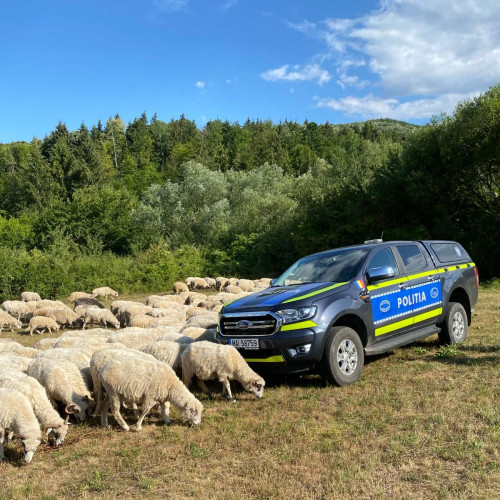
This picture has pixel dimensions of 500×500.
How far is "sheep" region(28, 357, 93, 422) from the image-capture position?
6992 millimetres

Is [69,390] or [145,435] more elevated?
[69,390]

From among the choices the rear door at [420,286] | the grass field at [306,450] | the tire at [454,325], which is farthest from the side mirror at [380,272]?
the tire at [454,325]

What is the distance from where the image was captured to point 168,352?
27.1 feet

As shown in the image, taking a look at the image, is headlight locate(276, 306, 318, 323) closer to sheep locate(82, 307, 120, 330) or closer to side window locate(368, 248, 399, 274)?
side window locate(368, 248, 399, 274)

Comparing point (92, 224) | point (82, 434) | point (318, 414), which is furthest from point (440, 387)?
point (92, 224)

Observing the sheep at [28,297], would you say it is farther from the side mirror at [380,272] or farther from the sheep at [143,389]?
the side mirror at [380,272]

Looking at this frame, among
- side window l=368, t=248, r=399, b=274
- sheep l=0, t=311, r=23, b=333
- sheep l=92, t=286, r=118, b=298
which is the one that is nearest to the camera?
side window l=368, t=248, r=399, b=274

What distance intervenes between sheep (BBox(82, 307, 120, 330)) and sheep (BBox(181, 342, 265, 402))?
436 inches

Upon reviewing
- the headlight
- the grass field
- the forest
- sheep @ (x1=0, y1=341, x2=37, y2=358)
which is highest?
the forest

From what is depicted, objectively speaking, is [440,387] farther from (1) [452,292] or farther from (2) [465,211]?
(2) [465,211]

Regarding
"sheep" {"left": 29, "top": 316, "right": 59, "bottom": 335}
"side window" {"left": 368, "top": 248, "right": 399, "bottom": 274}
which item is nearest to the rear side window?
"side window" {"left": 368, "top": 248, "right": 399, "bottom": 274}

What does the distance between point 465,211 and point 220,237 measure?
19.6 m

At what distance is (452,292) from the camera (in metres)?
10.0

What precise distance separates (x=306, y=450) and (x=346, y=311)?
274cm
